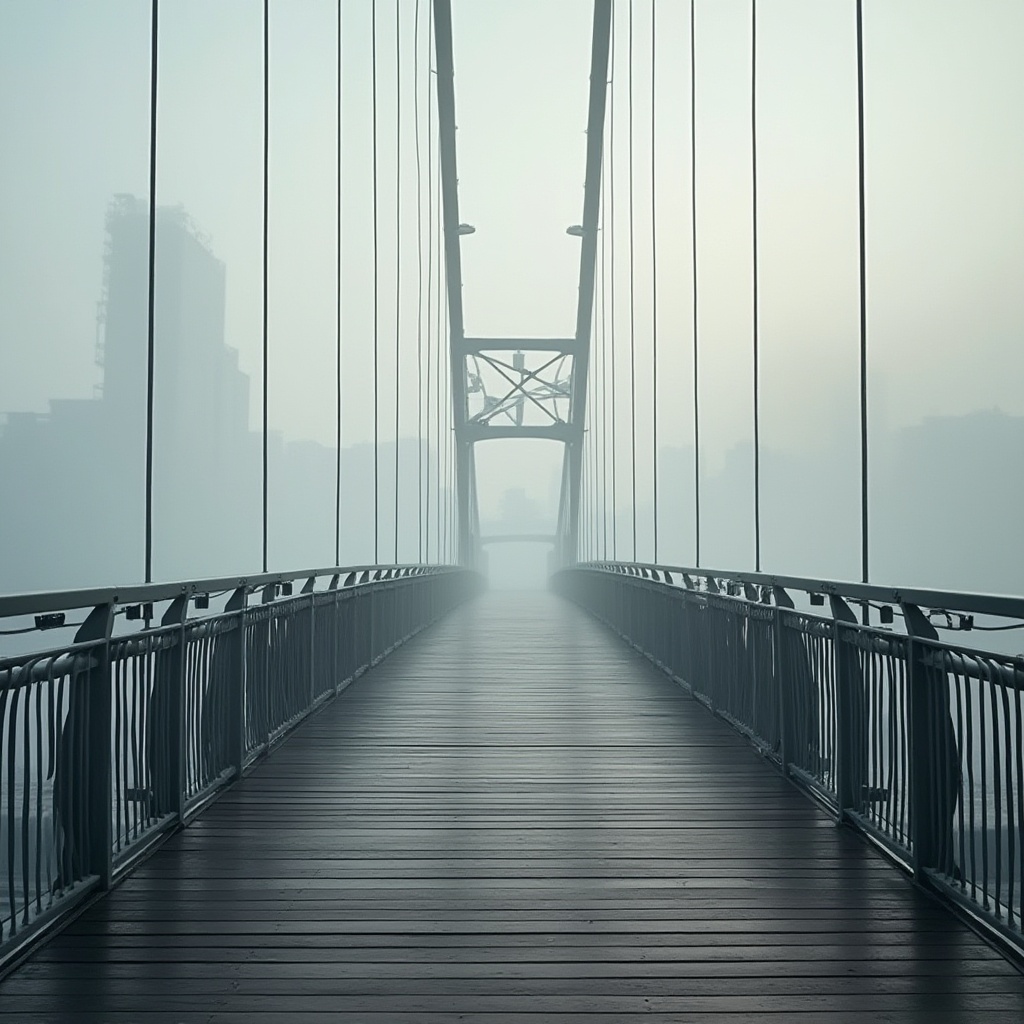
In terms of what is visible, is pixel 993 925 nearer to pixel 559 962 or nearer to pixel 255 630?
pixel 559 962

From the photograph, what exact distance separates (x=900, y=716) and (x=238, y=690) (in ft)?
8.25

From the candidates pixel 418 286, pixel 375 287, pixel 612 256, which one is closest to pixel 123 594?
pixel 375 287

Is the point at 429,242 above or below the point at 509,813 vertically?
above

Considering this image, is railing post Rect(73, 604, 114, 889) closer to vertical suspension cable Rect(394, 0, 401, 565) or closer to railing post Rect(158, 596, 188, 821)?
railing post Rect(158, 596, 188, 821)

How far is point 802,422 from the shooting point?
19156 millimetres

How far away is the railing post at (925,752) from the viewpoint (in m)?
3.44

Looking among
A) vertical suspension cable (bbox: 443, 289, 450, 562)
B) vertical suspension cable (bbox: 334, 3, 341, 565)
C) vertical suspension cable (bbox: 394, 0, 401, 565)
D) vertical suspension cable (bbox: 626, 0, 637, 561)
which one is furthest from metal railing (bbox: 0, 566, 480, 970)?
vertical suspension cable (bbox: 443, 289, 450, 562)

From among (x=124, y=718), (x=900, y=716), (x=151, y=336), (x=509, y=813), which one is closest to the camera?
(x=124, y=718)

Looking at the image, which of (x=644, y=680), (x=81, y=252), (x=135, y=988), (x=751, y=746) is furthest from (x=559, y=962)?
(x=81, y=252)

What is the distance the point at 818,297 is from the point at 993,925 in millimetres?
12053

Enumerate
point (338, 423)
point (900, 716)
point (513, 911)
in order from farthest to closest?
point (338, 423) < point (900, 716) < point (513, 911)

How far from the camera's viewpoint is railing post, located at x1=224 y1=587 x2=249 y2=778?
5105 millimetres

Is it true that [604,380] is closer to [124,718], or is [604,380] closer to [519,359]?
[519,359]

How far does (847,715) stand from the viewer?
4316 millimetres
